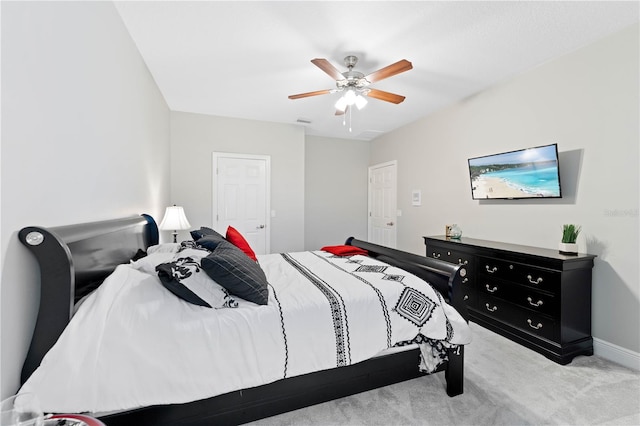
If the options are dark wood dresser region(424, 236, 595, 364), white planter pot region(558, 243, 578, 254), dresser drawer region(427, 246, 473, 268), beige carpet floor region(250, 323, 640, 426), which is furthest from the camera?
dresser drawer region(427, 246, 473, 268)

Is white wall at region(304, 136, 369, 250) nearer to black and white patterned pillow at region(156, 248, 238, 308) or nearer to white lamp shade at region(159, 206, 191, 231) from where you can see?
white lamp shade at region(159, 206, 191, 231)

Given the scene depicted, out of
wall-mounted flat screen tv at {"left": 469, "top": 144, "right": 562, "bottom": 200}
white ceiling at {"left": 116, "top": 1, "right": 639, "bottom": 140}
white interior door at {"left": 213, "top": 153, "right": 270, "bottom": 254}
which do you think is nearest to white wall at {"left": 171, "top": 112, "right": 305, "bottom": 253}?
white interior door at {"left": 213, "top": 153, "right": 270, "bottom": 254}

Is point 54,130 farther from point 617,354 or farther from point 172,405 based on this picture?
point 617,354

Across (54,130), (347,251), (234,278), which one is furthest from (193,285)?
(347,251)

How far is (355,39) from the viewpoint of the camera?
95.6 inches

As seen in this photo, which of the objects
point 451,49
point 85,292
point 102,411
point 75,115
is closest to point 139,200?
point 75,115

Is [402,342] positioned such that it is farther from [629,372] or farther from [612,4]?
[612,4]

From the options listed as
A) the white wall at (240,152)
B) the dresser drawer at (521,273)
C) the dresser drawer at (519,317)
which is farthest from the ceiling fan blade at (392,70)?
the white wall at (240,152)

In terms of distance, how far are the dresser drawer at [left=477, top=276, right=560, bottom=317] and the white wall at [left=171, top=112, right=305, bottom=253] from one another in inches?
114

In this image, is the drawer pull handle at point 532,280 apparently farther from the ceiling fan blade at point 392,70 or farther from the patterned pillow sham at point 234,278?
the patterned pillow sham at point 234,278

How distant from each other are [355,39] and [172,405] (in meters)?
2.77

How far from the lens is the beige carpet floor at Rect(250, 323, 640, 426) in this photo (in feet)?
5.49

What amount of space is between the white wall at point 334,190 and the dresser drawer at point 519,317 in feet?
10.4

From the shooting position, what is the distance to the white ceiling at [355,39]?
6.82 ft
